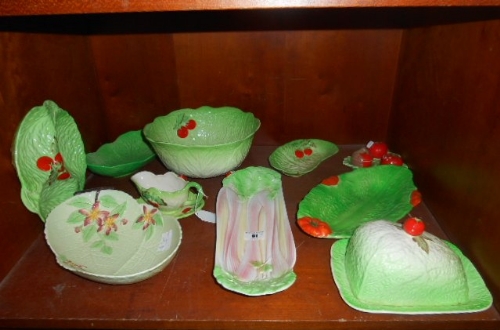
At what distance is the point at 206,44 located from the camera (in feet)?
2.82

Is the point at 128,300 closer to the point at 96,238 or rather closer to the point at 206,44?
the point at 96,238

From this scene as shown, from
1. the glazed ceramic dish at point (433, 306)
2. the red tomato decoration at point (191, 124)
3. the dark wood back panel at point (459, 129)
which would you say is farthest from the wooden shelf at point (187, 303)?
the red tomato decoration at point (191, 124)

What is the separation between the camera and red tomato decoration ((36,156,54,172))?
605 millimetres

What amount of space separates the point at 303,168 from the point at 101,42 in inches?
21.9

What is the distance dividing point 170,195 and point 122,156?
0.28 m

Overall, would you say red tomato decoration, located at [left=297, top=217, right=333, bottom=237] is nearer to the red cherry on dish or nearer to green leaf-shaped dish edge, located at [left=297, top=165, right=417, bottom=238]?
green leaf-shaped dish edge, located at [left=297, top=165, right=417, bottom=238]

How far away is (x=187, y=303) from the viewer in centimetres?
49

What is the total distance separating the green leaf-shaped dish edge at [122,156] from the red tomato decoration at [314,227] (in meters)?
0.40

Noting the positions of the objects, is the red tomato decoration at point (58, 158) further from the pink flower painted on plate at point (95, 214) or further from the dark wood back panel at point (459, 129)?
the dark wood back panel at point (459, 129)

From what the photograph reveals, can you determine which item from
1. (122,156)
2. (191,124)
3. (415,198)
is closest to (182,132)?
(191,124)

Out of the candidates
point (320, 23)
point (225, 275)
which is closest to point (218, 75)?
point (320, 23)

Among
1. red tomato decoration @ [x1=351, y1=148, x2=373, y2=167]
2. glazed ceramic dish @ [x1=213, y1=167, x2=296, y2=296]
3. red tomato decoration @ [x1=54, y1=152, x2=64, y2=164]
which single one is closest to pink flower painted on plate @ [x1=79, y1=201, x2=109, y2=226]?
red tomato decoration @ [x1=54, y1=152, x2=64, y2=164]

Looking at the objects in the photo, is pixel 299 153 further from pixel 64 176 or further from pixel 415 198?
pixel 64 176

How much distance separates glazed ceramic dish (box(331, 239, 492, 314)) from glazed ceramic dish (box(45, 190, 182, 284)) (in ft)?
0.81
